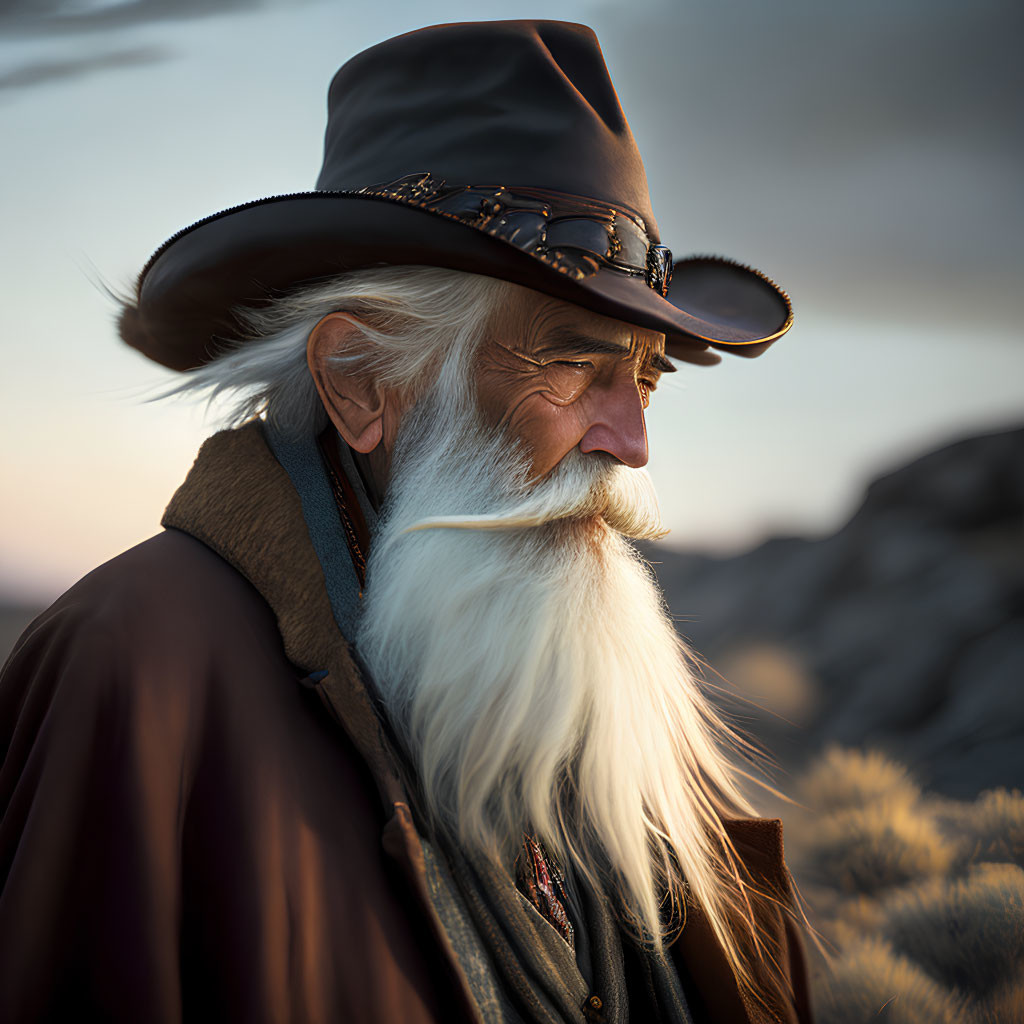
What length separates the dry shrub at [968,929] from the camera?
112 inches

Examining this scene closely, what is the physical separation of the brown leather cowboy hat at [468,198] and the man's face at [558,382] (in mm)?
96

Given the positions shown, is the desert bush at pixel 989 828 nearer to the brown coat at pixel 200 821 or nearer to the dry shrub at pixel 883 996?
the dry shrub at pixel 883 996

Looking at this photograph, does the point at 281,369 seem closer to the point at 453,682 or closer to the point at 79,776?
the point at 453,682

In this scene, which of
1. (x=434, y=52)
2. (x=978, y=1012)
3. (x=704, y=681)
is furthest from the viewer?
(x=978, y=1012)

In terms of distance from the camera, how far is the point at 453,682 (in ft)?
4.07

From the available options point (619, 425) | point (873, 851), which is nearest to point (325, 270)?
point (619, 425)

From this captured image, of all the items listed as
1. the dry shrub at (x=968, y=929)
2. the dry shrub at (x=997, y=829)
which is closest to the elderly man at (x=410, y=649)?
the dry shrub at (x=968, y=929)

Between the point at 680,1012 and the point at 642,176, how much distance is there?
1.61m

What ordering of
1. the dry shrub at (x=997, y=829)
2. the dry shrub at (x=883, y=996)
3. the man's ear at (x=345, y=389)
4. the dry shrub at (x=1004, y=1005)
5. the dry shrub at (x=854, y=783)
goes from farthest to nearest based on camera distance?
the dry shrub at (x=854, y=783) → the dry shrub at (x=997, y=829) → the dry shrub at (x=883, y=996) → the dry shrub at (x=1004, y=1005) → the man's ear at (x=345, y=389)

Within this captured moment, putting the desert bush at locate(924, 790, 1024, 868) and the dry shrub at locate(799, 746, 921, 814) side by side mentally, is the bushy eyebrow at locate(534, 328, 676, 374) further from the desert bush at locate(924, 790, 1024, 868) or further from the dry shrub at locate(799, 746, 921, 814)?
the dry shrub at locate(799, 746, 921, 814)

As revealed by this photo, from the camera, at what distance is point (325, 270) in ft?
4.54

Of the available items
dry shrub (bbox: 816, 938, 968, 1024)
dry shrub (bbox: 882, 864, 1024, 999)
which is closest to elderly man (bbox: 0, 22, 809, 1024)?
dry shrub (bbox: 816, 938, 968, 1024)

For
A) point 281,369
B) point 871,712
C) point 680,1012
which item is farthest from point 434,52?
point 871,712

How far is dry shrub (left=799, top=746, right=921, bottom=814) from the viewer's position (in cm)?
563
